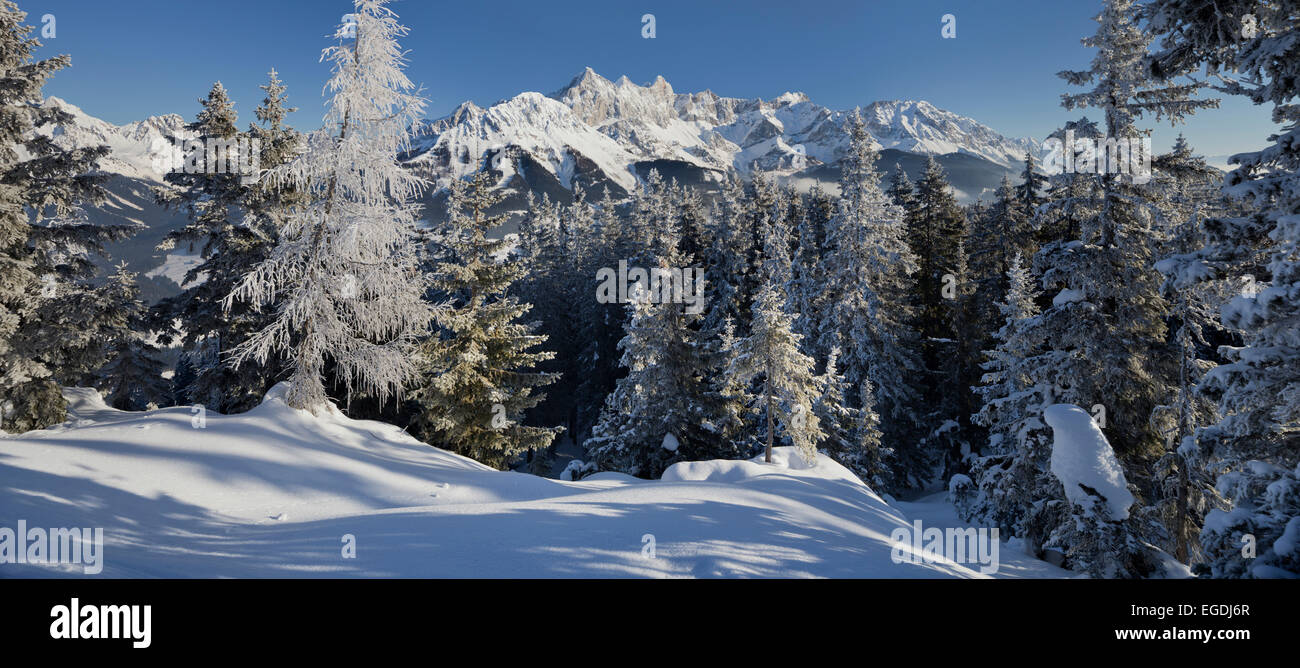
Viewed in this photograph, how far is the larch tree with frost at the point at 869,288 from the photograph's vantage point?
2642cm

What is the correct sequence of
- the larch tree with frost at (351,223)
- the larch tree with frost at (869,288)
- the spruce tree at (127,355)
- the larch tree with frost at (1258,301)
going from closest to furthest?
the larch tree with frost at (1258,301)
the larch tree with frost at (351,223)
the spruce tree at (127,355)
the larch tree with frost at (869,288)

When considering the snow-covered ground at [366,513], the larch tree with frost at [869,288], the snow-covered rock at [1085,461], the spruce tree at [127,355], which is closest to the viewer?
the snow-covered ground at [366,513]

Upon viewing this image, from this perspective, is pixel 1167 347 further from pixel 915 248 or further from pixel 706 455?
pixel 915 248

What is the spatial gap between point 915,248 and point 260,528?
3520 cm

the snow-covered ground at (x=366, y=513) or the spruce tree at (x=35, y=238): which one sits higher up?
the spruce tree at (x=35, y=238)

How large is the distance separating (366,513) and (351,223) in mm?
7956

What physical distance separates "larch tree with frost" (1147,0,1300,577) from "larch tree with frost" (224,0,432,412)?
15363 mm

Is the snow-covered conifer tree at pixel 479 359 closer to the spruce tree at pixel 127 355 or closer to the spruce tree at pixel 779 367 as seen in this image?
the spruce tree at pixel 779 367

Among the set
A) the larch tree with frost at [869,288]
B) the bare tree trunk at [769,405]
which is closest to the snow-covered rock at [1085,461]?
the bare tree trunk at [769,405]

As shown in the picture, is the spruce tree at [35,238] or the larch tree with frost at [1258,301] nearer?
the larch tree with frost at [1258,301]

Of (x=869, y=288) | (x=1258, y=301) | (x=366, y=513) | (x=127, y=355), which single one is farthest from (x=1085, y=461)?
(x=127, y=355)

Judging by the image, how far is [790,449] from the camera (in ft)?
70.1

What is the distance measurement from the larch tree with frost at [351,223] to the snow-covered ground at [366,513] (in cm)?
206
